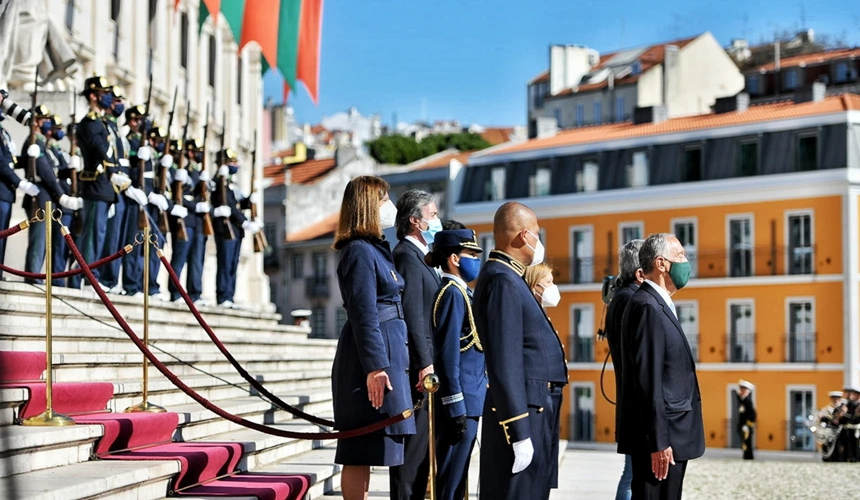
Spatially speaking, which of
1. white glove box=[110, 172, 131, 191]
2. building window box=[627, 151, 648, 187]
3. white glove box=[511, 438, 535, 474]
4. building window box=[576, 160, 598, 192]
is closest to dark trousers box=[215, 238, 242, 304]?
white glove box=[110, 172, 131, 191]

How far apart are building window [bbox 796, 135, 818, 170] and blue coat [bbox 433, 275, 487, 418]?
135 feet

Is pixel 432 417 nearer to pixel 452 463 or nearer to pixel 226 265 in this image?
pixel 452 463

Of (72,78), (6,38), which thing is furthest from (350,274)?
(72,78)

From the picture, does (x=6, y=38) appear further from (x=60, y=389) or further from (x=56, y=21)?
(x=60, y=389)

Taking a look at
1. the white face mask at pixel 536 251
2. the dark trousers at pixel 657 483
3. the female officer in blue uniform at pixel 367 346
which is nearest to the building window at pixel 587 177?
the female officer in blue uniform at pixel 367 346

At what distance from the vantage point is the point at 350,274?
7852 mm

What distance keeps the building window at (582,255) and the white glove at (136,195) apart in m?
37.9

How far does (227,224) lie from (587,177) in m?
36.2

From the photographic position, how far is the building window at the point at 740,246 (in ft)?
161

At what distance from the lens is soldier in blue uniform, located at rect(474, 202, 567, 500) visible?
7016mm

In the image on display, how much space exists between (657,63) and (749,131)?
31.1 meters

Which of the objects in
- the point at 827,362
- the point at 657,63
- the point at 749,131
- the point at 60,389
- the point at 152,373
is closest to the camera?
the point at 60,389

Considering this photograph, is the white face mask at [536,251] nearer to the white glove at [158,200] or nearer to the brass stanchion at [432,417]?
the brass stanchion at [432,417]

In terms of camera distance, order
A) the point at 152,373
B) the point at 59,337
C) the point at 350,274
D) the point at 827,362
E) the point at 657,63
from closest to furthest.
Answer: the point at 350,274
the point at 59,337
the point at 152,373
the point at 827,362
the point at 657,63
